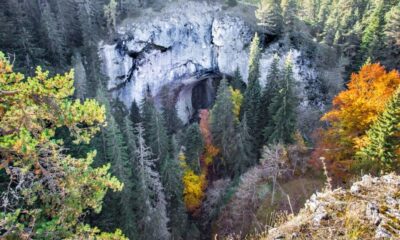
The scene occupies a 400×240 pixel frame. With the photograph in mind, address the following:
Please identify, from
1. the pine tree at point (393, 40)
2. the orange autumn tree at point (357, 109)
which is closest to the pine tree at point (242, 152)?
the orange autumn tree at point (357, 109)

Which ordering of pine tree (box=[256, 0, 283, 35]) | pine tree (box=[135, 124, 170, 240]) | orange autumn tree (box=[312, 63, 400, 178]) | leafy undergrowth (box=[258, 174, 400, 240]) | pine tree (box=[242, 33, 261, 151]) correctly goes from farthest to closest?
pine tree (box=[256, 0, 283, 35]) < pine tree (box=[242, 33, 261, 151]) < pine tree (box=[135, 124, 170, 240]) < orange autumn tree (box=[312, 63, 400, 178]) < leafy undergrowth (box=[258, 174, 400, 240])

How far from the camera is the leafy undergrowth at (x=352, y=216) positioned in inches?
172

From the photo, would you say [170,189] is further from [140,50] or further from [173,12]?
[173,12]

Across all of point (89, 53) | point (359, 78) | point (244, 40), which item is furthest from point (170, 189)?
point (244, 40)

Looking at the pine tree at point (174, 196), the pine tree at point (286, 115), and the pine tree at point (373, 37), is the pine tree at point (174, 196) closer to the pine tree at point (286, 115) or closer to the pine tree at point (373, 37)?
the pine tree at point (286, 115)

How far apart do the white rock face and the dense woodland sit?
2.60 meters

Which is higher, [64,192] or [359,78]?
[64,192]

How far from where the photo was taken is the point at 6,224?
531cm

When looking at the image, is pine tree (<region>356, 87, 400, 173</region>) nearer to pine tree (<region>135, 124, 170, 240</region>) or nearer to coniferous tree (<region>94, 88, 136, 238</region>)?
pine tree (<region>135, 124, 170, 240</region>)

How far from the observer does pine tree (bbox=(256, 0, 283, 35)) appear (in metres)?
43.1

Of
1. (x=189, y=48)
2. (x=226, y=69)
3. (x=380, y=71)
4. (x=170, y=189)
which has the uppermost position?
(x=380, y=71)

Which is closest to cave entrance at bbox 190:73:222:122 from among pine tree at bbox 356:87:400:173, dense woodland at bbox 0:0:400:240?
dense woodland at bbox 0:0:400:240

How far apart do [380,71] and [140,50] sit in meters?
34.4

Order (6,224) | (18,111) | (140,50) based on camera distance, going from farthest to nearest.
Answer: (140,50) < (18,111) < (6,224)
